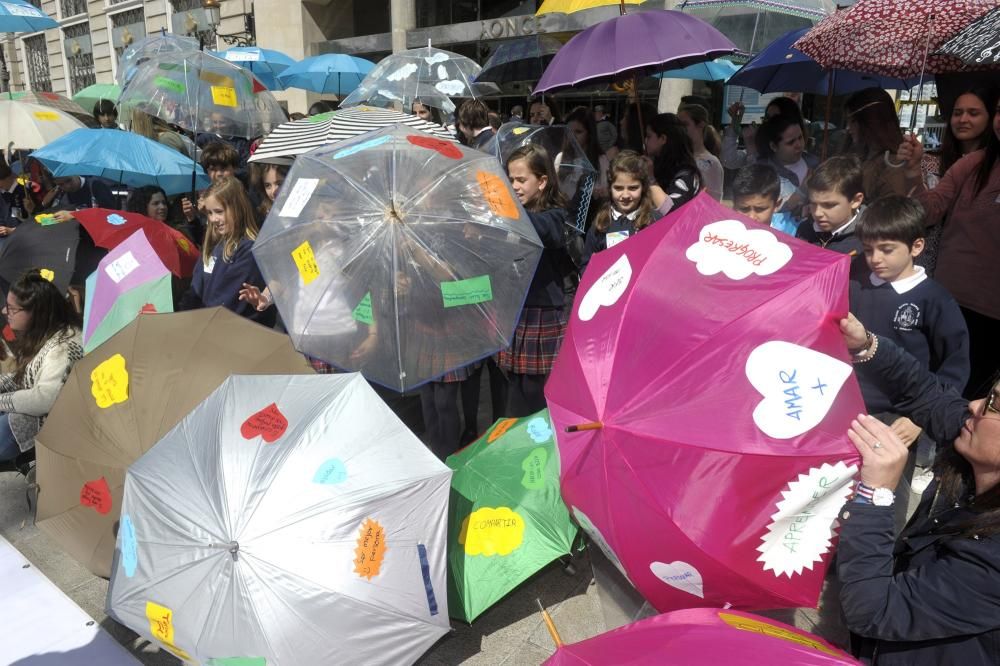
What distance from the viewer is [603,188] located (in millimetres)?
5133

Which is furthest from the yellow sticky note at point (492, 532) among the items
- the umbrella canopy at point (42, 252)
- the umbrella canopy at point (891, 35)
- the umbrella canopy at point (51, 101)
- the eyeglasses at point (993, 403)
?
the umbrella canopy at point (51, 101)

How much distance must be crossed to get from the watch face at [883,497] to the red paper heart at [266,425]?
5.88 ft

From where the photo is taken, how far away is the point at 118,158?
502cm

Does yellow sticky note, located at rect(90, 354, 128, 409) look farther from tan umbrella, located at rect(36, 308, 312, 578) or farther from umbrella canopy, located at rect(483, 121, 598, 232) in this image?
umbrella canopy, located at rect(483, 121, 598, 232)

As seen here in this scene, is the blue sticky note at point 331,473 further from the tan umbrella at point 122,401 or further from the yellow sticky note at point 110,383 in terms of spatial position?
the yellow sticky note at point 110,383

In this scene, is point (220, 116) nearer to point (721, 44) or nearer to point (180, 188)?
point (180, 188)

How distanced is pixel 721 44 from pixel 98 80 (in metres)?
29.2

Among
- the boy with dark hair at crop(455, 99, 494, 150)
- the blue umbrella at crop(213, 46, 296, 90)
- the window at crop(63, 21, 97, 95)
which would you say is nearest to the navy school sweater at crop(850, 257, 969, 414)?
the boy with dark hair at crop(455, 99, 494, 150)

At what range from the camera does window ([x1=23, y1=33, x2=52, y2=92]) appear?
28844 millimetres

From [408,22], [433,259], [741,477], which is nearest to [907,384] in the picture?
[741,477]

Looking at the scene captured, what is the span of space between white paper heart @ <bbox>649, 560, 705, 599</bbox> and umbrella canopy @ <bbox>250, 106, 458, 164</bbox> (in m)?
3.50

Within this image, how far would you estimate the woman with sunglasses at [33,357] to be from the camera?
143 inches

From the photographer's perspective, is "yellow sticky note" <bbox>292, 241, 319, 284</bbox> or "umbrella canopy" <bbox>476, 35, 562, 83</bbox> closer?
"yellow sticky note" <bbox>292, 241, 319, 284</bbox>

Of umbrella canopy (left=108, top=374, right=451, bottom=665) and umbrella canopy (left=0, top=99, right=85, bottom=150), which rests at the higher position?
umbrella canopy (left=0, top=99, right=85, bottom=150)
